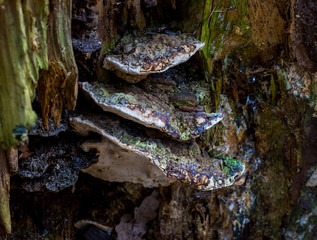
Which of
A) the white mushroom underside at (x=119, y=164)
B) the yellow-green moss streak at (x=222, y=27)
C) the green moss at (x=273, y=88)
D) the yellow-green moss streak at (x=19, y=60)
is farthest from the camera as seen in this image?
the green moss at (x=273, y=88)

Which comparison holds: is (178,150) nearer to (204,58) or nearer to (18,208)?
(204,58)

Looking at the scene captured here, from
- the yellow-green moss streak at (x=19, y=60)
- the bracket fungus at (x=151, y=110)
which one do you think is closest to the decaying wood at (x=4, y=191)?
the yellow-green moss streak at (x=19, y=60)

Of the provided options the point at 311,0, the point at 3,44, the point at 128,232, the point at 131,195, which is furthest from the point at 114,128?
the point at 311,0

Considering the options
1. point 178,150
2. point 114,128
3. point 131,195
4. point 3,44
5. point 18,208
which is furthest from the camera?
point 131,195

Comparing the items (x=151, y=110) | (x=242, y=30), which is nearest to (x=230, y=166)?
(x=151, y=110)

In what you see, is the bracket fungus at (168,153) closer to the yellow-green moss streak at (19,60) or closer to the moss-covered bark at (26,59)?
the moss-covered bark at (26,59)

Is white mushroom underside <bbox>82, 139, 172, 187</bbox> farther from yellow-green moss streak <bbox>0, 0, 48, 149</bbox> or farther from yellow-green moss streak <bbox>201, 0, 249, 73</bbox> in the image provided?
yellow-green moss streak <bbox>201, 0, 249, 73</bbox>
